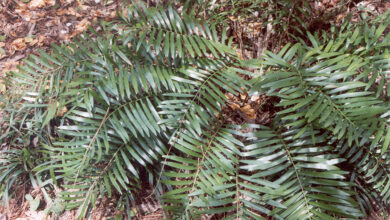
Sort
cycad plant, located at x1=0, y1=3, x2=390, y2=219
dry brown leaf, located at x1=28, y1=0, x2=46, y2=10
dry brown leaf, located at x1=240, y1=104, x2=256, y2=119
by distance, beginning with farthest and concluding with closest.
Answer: dry brown leaf, located at x1=28, y1=0, x2=46, y2=10
dry brown leaf, located at x1=240, y1=104, x2=256, y2=119
cycad plant, located at x1=0, y1=3, x2=390, y2=219

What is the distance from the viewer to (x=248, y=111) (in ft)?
6.25

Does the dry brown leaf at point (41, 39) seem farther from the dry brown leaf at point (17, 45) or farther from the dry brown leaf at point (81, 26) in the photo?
the dry brown leaf at point (81, 26)

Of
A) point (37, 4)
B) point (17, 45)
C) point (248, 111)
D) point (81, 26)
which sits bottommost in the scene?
point (248, 111)

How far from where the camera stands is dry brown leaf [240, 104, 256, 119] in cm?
187

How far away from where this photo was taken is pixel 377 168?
153cm

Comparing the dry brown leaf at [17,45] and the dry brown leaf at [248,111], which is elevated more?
the dry brown leaf at [17,45]

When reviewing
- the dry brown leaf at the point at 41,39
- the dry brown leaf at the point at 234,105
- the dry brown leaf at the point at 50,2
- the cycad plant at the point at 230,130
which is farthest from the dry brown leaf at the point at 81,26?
the dry brown leaf at the point at 234,105

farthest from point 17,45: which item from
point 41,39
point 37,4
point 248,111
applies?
point 248,111

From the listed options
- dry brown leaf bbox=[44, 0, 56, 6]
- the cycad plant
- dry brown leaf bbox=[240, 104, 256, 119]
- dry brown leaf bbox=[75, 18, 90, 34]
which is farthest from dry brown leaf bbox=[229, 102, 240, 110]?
dry brown leaf bbox=[44, 0, 56, 6]

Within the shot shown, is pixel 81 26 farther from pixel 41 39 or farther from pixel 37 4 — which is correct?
pixel 37 4

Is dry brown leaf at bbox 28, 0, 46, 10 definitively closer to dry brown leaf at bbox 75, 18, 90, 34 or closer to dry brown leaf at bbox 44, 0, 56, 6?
dry brown leaf at bbox 44, 0, 56, 6

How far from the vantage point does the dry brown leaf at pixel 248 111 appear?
1.87 meters

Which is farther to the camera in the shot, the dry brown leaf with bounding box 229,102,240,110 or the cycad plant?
the dry brown leaf with bounding box 229,102,240,110

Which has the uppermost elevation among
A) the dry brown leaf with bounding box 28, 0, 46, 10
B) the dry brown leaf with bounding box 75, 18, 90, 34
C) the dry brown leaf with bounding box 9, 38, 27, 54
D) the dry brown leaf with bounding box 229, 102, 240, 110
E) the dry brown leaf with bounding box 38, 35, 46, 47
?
the dry brown leaf with bounding box 28, 0, 46, 10
